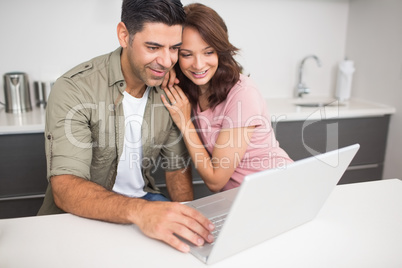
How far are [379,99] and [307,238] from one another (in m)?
1.86

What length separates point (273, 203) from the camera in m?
0.84

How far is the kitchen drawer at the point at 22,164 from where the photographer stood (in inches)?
75.1

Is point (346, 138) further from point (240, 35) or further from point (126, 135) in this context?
point (126, 135)

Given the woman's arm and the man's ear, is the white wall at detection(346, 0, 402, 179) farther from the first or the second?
the man's ear

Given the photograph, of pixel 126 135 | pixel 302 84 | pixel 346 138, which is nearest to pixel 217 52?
pixel 126 135

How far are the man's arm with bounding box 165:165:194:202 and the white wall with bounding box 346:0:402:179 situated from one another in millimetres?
1493

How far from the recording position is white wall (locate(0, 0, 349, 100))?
2.22 meters

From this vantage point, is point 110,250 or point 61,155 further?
point 61,155

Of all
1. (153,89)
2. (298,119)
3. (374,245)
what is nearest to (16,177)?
(153,89)

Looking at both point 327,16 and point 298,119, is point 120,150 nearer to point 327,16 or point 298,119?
point 298,119

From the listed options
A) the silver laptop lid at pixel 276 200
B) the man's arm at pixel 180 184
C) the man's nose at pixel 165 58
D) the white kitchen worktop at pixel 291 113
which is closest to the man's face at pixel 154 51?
the man's nose at pixel 165 58

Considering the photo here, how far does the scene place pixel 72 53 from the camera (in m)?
2.31

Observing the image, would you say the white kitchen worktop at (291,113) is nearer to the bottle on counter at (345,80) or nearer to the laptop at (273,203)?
the bottle on counter at (345,80)

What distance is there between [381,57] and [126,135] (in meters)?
1.81
